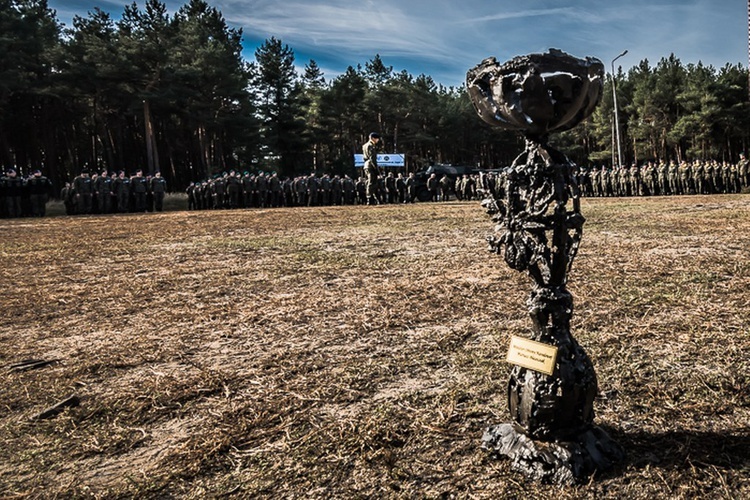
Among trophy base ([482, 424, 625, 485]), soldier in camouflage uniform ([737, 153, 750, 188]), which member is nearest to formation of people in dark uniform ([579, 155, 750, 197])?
soldier in camouflage uniform ([737, 153, 750, 188])

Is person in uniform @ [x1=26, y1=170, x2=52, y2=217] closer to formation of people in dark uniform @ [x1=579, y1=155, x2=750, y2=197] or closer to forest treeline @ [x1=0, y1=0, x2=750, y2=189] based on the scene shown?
forest treeline @ [x1=0, y1=0, x2=750, y2=189]

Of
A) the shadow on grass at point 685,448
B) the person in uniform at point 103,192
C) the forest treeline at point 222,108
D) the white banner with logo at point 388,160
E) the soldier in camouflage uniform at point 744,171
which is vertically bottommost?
the shadow on grass at point 685,448

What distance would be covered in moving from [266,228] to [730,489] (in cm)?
1008

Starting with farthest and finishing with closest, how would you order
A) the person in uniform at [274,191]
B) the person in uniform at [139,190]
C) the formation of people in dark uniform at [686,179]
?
the person in uniform at [274,191], the formation of people in dark uniform at [686,179], the person in uniform at [139,190]

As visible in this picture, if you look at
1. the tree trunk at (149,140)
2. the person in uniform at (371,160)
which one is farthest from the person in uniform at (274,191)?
the tree trunk at (149,140)

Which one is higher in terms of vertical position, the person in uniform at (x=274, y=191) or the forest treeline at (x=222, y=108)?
the forest treeline at (x=222, y=108)

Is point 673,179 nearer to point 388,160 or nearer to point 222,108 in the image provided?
point 388,160

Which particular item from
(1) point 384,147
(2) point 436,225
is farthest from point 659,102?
(2) point 436,225

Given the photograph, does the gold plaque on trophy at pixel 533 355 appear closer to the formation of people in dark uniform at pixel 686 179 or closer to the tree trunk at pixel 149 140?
the formation of people in dark uniform at pixel 686 179

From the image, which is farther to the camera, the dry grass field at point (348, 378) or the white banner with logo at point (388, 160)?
the white banner with logo at point (388, 160)

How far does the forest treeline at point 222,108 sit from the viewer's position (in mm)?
31484

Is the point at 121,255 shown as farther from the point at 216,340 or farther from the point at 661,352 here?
the point at 661,352

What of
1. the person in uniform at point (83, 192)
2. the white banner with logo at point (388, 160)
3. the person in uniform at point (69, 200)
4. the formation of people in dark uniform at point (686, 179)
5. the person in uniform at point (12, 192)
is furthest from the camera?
the white banner with logo at point (388, 160)

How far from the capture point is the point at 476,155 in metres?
64.9
